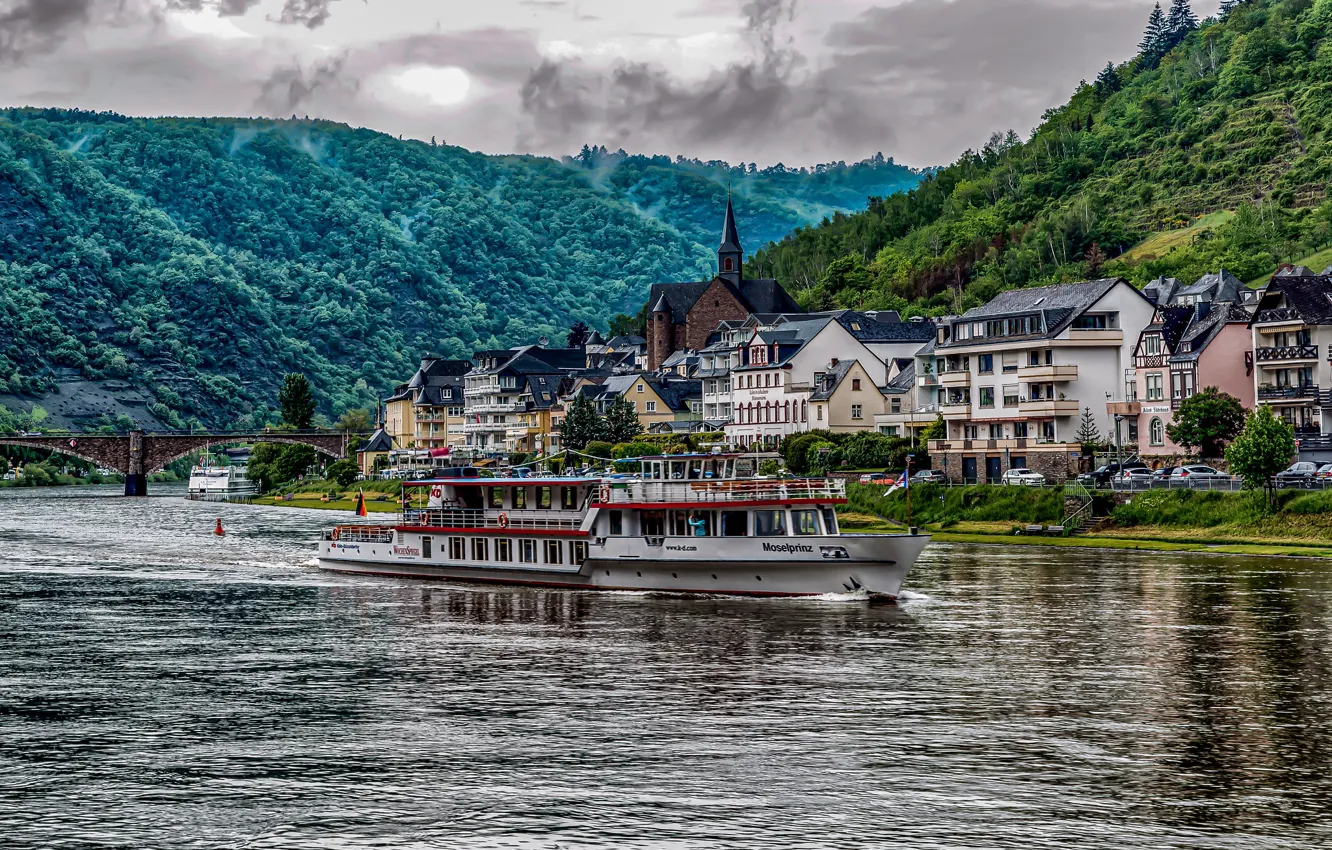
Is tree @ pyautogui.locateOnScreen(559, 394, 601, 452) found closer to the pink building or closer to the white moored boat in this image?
the pink building

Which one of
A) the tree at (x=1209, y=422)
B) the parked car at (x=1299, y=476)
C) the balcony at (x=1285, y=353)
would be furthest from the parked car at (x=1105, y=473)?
the parked car at (x=1299, y=476)

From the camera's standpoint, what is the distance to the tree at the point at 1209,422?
93875mm

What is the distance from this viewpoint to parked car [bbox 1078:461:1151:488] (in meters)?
93.1

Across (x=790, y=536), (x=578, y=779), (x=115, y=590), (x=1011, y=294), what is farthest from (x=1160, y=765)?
(x=1011, y=294)

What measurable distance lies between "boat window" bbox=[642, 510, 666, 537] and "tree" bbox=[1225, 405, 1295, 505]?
102 ft

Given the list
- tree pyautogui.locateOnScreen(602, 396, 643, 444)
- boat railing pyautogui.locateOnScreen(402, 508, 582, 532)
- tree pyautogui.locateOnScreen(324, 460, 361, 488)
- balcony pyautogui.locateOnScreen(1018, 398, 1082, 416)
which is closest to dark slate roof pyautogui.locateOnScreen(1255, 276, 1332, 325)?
balcony pyautogui.locateOnScreen(1018, 398, 1082, 416)

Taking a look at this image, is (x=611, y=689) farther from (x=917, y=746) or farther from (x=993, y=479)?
(x=993, y=479)

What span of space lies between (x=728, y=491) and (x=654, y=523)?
13.8 ft

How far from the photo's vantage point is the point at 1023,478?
321 ft

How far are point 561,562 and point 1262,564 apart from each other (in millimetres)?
29793

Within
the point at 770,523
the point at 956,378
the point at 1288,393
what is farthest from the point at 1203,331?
the point at 770,523

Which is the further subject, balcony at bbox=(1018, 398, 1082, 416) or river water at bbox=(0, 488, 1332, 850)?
balcony at bbox=(1018, 398, 1082, 416)

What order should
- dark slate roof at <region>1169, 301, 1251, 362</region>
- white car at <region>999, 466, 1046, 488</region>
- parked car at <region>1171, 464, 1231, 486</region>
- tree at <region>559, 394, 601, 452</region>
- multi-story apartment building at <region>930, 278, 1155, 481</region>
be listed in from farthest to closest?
tree at <region>559, 394, 601, 452</region> → multi-story apartment building at <region>930, 278, 1155, 481</region> → dark slate roof at <region>1169, 301, 1251, 362</region> → white car at <region>999, 466, 1046, 488</region> → parked car at <region>1171, 464, 1231, 486</region>

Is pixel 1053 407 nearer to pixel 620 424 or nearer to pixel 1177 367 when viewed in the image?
pixel 1177 367
